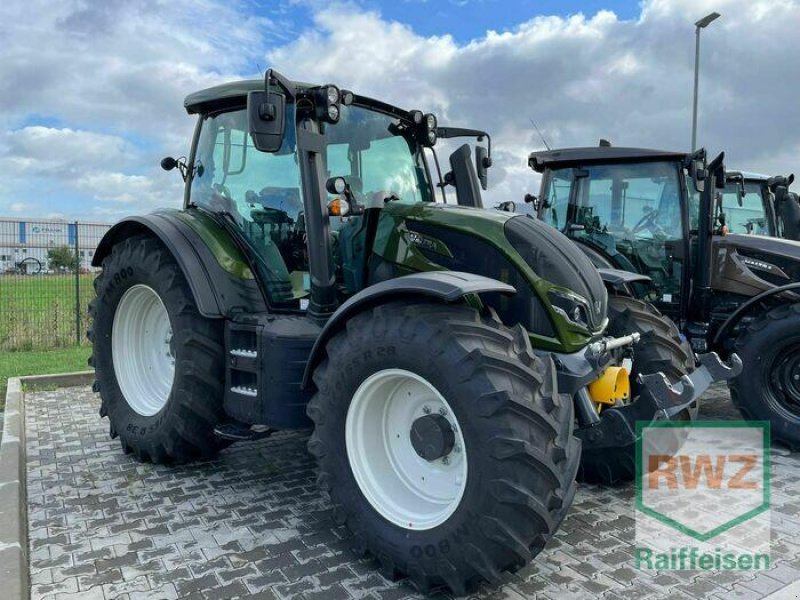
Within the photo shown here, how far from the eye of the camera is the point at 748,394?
5641 mm

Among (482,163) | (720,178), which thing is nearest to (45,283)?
(482,163)

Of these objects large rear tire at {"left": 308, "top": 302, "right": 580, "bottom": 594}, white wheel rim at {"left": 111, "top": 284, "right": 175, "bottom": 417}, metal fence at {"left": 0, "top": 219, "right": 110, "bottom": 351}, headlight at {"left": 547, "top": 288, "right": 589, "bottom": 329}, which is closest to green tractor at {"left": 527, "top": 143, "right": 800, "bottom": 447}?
headlight at {"left": 547, "top": 288, "right": 589, "bottom": 329}

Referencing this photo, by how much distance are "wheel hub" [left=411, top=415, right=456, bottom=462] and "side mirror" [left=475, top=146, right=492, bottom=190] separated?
2.51 m

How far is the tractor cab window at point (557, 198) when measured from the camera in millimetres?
7543

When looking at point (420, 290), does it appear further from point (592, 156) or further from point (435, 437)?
point (592, 156)

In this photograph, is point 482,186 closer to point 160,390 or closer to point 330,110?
point 330,110

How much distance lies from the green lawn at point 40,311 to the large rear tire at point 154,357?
639 centimetres

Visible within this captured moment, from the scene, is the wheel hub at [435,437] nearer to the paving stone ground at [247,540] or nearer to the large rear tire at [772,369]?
the paving stone ground at [247,540]

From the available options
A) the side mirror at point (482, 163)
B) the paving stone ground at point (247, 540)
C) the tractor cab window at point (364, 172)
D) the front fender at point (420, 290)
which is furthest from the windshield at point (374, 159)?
the paving stone ground at point (247, 540)

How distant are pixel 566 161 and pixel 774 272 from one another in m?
2.41

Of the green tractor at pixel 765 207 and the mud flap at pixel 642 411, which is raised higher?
the green tractor at pixel 765 207

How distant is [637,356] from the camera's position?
457 cm

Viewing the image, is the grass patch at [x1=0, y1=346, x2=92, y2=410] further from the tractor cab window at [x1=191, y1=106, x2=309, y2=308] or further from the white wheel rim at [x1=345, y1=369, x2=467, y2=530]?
the white wheel rim at [x1=345, y1=369, x2=467, y2=530]

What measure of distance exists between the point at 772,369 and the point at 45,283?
11.1 m
